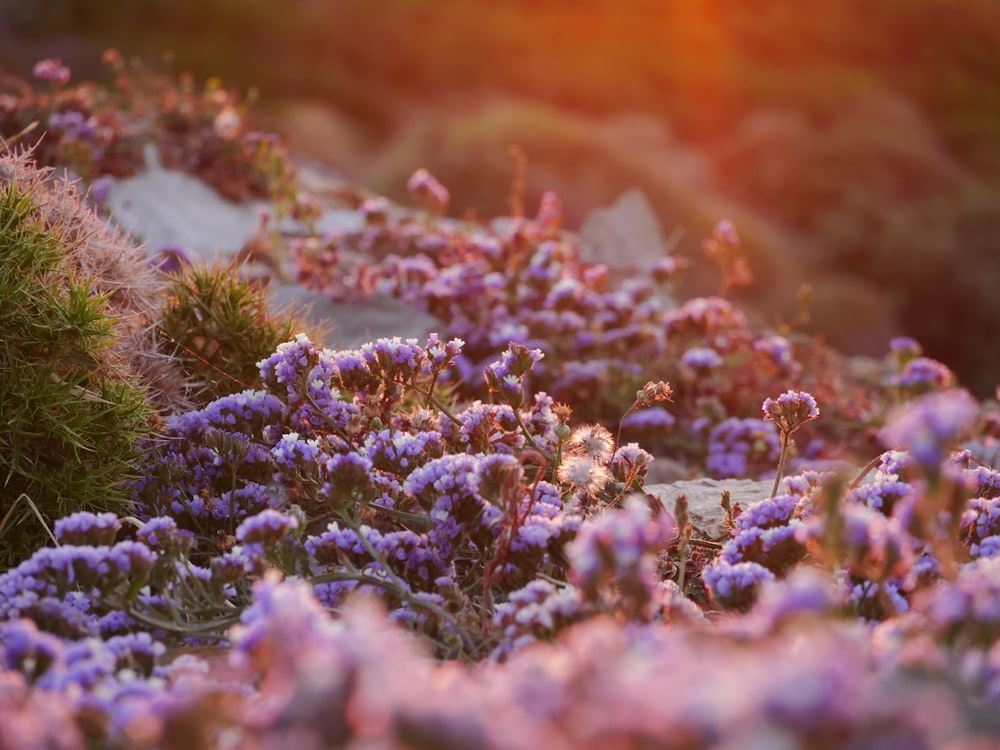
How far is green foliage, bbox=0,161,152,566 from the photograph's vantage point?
311cm

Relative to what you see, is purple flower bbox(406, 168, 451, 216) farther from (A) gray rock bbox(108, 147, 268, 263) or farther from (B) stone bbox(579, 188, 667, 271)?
(B) stone bbox(579, 188, 667, 271)

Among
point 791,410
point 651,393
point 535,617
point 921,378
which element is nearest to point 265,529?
point 535,617

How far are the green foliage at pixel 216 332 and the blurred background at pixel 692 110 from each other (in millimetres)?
7468

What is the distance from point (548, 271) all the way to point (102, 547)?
4.77m

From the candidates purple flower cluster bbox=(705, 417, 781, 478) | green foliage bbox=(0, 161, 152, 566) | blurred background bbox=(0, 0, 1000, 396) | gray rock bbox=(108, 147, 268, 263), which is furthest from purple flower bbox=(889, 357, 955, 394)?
blurred background bbox=(0, 0, 1000, 396)

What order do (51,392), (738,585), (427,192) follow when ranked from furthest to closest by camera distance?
1. (427,192)
2. (51,392)
3. (738,585)

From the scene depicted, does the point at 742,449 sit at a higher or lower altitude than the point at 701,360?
lower

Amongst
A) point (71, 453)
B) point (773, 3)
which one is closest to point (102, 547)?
point (71, 453)

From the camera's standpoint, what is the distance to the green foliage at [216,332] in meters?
3.88

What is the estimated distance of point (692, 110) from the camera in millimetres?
24562

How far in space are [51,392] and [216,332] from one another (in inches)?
33.1

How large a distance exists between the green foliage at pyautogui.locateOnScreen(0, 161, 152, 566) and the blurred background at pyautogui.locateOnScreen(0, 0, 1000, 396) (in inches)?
320

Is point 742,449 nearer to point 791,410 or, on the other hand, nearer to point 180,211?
point 791,410

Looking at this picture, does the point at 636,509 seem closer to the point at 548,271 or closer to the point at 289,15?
the point at 548,271
